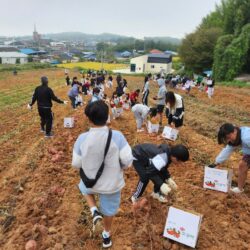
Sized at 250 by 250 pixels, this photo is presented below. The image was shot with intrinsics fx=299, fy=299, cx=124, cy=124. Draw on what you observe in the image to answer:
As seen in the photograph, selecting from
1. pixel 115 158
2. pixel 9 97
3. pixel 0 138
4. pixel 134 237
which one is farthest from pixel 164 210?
pixel 9 97

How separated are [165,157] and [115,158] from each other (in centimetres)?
88

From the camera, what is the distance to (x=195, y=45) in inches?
1517

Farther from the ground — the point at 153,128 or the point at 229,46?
the point at 229,46

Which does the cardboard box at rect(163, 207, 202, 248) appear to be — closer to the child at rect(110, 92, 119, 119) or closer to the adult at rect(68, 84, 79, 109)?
the child at rect(110, 92, 119, 119)

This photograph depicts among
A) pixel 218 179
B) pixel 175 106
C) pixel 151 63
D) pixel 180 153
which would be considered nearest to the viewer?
pixel 180 153

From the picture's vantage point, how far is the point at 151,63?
61.4 metres

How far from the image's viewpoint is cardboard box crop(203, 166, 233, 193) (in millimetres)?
4770

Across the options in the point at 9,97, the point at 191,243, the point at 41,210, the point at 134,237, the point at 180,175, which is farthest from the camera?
the point at 9,97

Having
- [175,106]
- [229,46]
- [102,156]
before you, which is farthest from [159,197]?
[229,46]

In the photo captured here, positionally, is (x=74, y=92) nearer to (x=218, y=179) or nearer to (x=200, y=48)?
(x=218, y=179)

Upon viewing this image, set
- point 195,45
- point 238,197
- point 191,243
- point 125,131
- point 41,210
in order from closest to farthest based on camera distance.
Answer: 1. point 191,243
2. point 41,210
3. point 238,197
4. point 125,131
5. point 195,45

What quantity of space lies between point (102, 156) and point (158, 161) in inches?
35.2

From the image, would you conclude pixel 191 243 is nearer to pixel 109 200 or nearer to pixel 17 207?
pixel 109 200

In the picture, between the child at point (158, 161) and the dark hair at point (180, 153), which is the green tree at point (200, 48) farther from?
the dark hair at point (180, 153)
